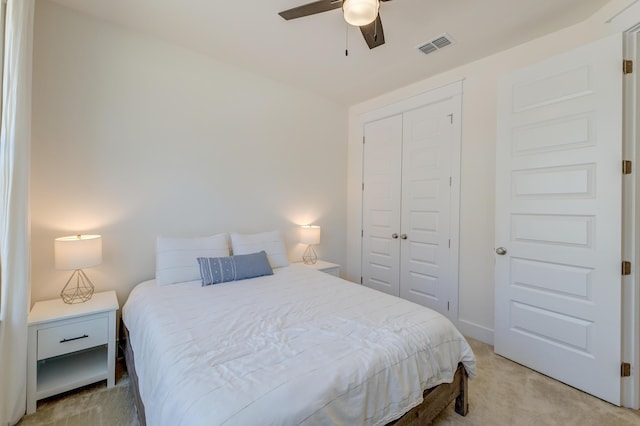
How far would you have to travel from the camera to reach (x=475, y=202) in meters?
2.84

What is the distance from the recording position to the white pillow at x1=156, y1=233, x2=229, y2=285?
2.34 metres

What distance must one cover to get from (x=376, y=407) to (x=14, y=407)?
2091mm

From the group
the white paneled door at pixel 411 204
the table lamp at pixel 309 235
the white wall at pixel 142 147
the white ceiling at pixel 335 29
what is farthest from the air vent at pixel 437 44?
the table lamp at pixel 309 235

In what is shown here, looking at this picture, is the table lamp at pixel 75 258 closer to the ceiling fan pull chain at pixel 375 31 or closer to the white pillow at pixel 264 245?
the white pillow at pixel 264 245

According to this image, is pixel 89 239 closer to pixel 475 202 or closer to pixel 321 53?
pixel 321 53

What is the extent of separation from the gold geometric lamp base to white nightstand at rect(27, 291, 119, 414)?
0.31 feet

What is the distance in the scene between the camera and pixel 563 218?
6.92 feet

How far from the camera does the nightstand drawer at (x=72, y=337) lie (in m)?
1.77

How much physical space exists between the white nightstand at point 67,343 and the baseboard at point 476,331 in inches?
124

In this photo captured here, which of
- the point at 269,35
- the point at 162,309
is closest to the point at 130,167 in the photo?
the point at 162,309

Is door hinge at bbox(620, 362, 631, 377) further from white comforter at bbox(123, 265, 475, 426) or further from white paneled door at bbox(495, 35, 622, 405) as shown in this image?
white comforter at bbox(123, 265, 475, 426)

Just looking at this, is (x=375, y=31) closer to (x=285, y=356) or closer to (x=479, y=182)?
(x=479, y=182)

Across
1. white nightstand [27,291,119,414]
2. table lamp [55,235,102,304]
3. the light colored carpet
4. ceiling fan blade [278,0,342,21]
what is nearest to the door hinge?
the light colored carpet

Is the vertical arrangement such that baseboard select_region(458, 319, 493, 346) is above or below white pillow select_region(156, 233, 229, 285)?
below
